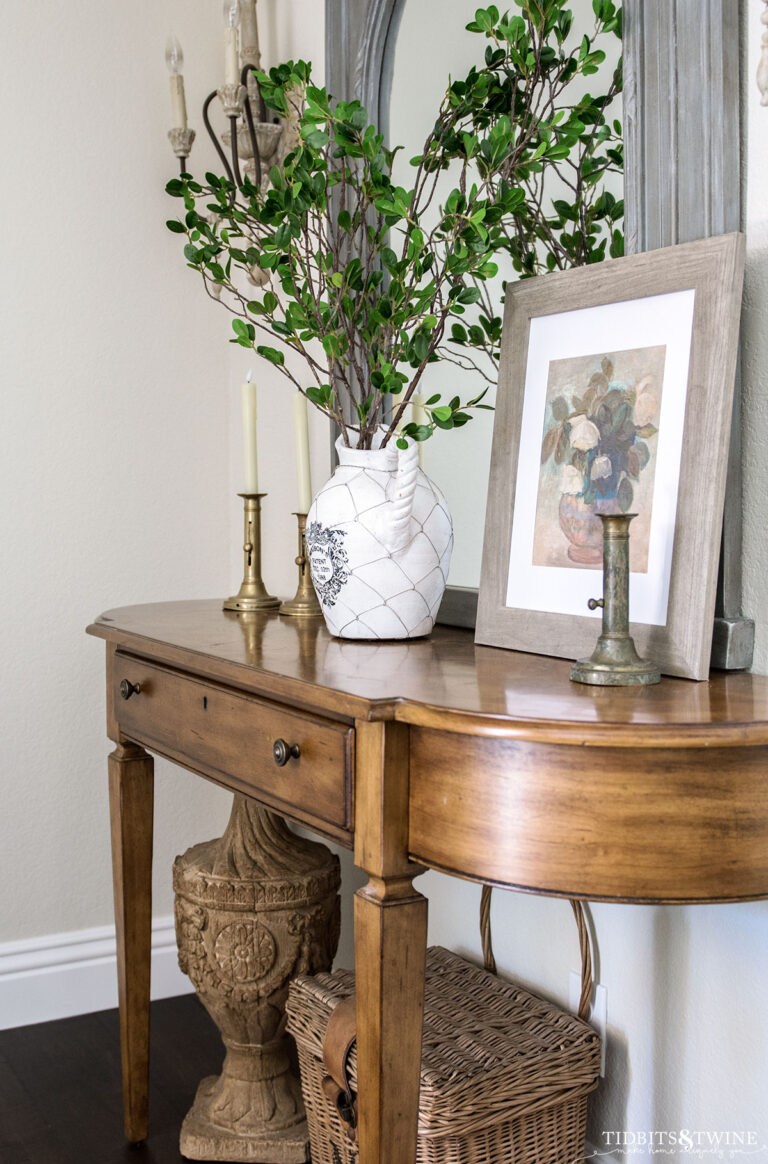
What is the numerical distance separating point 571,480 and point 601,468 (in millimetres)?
49

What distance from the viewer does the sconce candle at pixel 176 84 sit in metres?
2.32

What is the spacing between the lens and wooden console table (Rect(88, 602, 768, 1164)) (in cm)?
91

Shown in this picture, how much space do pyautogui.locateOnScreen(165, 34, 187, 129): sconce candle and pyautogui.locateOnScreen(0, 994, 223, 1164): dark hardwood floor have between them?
75.0 inches

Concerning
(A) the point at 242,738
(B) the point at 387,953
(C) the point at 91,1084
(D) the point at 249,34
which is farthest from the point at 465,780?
(D) the point at 249,34

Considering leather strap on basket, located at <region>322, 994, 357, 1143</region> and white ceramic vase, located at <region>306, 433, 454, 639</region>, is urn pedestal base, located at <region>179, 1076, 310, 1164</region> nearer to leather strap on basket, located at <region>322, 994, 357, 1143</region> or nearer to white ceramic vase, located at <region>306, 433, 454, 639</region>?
leather strap on basket, located at <region>322, 994, 357, 1143</region>

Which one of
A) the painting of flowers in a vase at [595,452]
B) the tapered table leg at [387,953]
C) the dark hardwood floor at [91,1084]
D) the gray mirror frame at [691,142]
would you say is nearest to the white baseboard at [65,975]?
the dark hardwood floor at [91,1084]

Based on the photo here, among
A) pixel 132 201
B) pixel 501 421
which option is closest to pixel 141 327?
pixel 132 201

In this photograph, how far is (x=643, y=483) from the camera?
1.20 metres

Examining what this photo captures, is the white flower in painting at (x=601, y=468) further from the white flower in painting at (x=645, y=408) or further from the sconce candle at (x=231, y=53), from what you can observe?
the sconce candle at (x=231, y=53)

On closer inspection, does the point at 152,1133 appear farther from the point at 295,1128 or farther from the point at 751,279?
the point at 751,279

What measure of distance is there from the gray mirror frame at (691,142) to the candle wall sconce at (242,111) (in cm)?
105

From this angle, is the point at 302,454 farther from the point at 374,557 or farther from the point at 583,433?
the point at 583,433

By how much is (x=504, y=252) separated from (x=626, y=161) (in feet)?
0.95

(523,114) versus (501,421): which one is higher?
(523,114)
